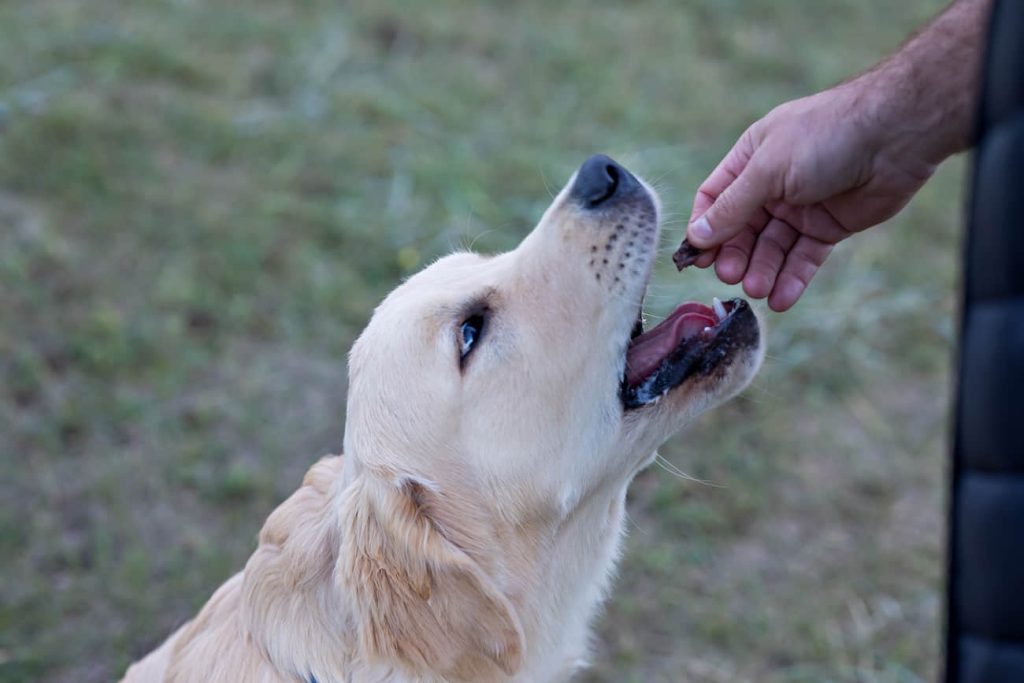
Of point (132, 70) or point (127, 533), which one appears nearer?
point (127, 533)

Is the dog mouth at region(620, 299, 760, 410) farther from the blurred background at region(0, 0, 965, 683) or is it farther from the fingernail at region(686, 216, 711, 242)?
the blurred background at region(0, 0, 965, 683)

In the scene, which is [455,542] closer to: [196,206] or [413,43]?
[196,206]

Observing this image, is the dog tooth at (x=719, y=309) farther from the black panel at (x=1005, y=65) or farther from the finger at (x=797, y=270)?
the black panel at (x=1005, y=65)

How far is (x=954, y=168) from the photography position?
21.4 feet

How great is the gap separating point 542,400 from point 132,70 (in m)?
4.65

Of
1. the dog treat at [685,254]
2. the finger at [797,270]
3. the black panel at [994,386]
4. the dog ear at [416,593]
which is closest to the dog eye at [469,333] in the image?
the dog ear at [416,593]

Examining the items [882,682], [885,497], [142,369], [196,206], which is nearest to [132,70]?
[196,206]

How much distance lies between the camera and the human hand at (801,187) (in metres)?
2.44

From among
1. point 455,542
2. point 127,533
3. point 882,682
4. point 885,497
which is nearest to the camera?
point 455,542

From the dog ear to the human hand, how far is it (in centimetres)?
101

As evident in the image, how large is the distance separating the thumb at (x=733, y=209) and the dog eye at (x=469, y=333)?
0.59 m

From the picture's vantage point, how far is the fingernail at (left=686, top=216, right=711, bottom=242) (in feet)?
8.59

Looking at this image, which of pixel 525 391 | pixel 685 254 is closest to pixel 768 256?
pixel 685 254

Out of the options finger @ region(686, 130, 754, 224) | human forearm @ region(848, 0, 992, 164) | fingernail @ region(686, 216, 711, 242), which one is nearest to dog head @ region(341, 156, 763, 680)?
fingernail @ region(686, 216, 711, 242)
